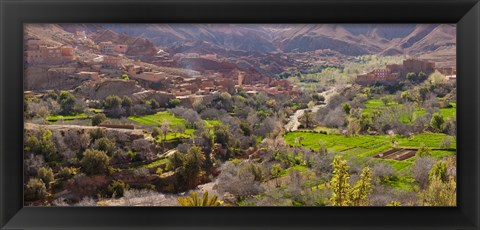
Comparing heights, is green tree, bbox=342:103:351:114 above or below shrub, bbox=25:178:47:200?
above

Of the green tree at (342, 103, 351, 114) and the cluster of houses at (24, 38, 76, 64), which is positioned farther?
the green tree at (342, 103, 351, 114)

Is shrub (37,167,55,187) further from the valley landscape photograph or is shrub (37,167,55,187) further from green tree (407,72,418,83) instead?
green tree (407,72,418,83)

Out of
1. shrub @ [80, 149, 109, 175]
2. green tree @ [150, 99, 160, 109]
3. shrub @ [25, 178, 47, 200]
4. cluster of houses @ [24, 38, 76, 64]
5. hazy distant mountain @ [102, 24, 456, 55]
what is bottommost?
shrub @ [25, 178, 47, 200]

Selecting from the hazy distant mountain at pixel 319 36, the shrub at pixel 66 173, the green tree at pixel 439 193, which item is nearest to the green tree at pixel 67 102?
the shrub at pixel 66 173

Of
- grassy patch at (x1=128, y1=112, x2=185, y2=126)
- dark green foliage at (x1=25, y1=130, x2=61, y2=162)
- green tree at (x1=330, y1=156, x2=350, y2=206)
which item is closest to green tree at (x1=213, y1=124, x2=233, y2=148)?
grassy patch at (x1=128, y1=112, x2=185, y2=126)

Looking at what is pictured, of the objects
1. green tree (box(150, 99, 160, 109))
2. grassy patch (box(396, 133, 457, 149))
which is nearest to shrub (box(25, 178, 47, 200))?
green tree (box(150, 99, 160, 109))
